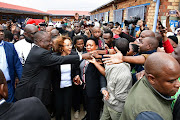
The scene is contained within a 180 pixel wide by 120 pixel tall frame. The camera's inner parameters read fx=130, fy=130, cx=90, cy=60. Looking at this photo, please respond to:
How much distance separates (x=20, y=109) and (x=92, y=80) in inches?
57.2

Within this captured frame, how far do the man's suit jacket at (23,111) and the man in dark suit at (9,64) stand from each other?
1791 mm

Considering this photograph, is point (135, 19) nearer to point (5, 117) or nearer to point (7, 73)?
point (7, 73)

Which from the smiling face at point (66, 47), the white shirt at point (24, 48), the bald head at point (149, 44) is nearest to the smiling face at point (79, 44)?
the smiling face at point (66, 47)

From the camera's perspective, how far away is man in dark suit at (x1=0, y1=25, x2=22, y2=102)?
7.92ft

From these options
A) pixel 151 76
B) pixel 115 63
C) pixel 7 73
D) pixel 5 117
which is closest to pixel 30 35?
pixel 7 73

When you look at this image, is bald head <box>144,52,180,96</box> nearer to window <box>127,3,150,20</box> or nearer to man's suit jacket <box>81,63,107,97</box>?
man's suit jacket <box>81,63,107,97</box>

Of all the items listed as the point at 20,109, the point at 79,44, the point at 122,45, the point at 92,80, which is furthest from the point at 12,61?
the point at 122,45

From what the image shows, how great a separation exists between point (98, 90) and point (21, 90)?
1258 millimetres

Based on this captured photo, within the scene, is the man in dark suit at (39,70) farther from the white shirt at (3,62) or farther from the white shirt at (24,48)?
the white shirt at (24,48)

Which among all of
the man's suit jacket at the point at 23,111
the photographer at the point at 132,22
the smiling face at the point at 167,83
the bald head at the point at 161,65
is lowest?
the man's suit jacket at the point at 23,111

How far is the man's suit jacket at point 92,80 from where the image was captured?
7.48 ft

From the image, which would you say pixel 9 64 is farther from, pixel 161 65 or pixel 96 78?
pixel 161 65

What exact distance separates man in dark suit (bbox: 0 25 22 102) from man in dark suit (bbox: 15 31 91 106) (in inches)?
24.6

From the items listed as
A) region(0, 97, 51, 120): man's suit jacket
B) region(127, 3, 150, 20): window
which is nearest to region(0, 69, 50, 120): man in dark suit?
region(0, 97, 51, 120): man's suit jacket
